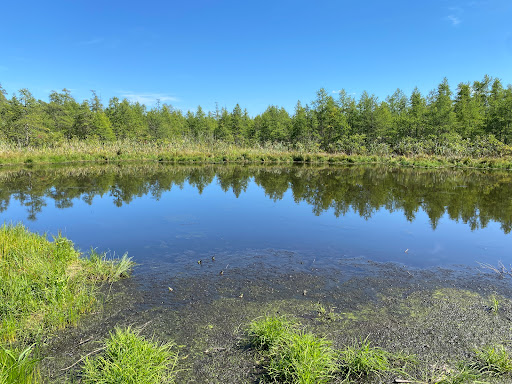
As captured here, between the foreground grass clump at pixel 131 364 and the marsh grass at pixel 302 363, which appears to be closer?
the foreground grass clump at pixel 131 364

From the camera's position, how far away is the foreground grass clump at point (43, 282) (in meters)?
3.41

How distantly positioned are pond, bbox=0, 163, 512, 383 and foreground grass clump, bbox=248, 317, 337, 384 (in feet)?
0.70

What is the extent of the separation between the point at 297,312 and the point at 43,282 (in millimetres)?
3285

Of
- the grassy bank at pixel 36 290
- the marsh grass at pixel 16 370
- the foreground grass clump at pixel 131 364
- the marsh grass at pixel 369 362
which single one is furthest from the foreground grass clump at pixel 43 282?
the marsh grass at pixel 369 362

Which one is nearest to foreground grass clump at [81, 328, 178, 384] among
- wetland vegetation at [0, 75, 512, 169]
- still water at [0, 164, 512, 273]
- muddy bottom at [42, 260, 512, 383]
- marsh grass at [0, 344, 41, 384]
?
muddy bottom at [42, 260, 512, 383]

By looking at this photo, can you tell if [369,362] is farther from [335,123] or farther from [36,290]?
[335,123]

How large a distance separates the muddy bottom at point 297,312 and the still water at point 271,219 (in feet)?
2.19

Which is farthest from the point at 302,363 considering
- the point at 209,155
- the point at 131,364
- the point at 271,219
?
the point at 209,155

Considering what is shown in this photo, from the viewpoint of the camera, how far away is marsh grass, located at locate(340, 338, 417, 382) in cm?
277

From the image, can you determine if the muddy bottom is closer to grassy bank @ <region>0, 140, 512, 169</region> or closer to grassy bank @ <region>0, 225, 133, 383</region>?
grassy bank @ <region>0, 225, 133, 383</region>

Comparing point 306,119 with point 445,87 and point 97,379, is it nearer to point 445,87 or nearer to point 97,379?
point 445,87

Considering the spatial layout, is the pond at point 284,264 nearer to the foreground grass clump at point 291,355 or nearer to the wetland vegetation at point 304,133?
the foreground grass clump at point 291,355

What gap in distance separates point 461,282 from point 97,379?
5.13 meters

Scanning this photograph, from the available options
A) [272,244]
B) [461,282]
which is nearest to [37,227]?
[272,244]
